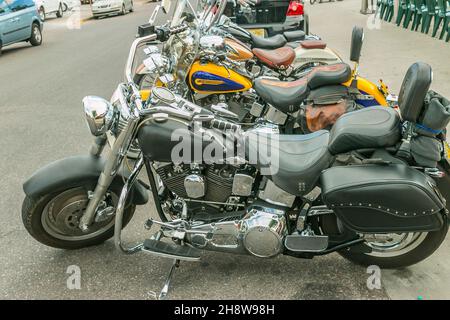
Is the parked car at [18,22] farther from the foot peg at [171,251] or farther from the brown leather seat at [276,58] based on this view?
the foot peg at [171,251]

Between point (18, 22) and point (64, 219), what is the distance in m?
9.72

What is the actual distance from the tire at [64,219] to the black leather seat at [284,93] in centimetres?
162

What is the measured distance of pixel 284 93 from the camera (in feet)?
12.5

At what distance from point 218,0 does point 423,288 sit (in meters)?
3.32

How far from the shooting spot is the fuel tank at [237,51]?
14.8 feet

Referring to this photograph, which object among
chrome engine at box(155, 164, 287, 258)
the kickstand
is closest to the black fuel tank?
chrome engine at box(155, 164, 287, 258)

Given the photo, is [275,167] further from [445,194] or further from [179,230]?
[445,194]

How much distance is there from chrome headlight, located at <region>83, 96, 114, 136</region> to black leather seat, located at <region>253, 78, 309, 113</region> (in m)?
1.76

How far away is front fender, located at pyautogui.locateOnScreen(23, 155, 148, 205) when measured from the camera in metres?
2.70

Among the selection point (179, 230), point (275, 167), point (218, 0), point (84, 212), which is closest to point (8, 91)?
point (218, 0)

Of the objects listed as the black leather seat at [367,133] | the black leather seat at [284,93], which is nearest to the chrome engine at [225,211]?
the black leather seat at [367,133]

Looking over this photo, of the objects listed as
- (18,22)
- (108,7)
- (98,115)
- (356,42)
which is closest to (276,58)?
(356,42)

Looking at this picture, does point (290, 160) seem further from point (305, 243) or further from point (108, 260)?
point (108, 260)
